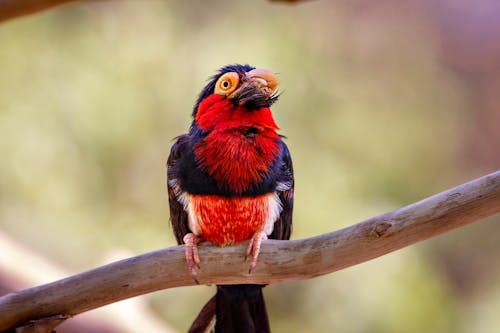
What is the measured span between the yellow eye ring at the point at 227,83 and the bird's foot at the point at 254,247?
0.65m

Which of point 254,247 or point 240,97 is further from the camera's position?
point 240,97

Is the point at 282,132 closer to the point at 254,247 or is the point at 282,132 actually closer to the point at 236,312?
the point at 236,312

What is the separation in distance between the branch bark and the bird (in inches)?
3.0

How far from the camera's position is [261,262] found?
2715 mm

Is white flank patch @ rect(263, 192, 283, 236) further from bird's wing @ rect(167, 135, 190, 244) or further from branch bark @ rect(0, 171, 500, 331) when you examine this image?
bird's wing @ rect(167, 135, 190, 244)

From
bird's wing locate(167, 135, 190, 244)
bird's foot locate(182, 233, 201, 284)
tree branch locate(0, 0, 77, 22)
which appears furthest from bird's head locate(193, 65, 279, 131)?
tree branch locate(0, 0, 77, 22)

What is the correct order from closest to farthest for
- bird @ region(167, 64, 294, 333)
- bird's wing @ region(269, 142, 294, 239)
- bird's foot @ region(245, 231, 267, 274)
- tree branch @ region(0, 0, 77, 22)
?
tree branch @ region(0, 0, 77, 22) → bird's foot @ region(245, 231, 267, 274) → bird @ region(167, 64, 294, 333) → bird's wing @ region(269, 142, 294, 239)

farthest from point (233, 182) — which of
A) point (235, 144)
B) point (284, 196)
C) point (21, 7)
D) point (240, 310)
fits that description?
point (21, 7)

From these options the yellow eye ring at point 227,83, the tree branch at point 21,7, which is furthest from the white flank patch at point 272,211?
the tree branch at point 21,7

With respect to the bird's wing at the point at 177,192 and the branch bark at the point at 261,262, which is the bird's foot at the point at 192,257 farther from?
the bird's wing at the point at 177,192

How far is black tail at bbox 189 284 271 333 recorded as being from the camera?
3.16m

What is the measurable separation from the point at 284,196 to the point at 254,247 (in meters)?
0.39

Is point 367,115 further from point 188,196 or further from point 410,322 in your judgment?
point 188,196

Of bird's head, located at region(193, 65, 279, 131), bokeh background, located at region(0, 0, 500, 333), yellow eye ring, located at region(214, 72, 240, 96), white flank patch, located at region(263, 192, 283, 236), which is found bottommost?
white flank patch, located at region(263, 192, 283, 236)
